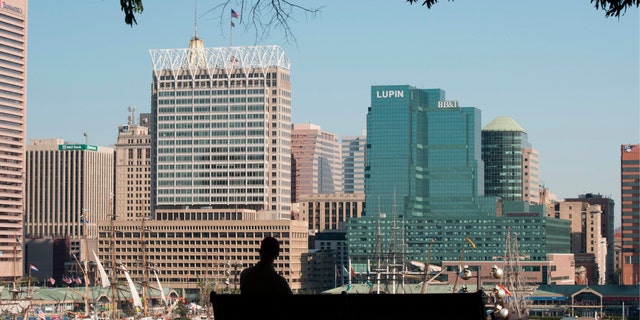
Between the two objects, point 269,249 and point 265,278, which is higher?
point 269,249

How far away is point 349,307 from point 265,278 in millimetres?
1108

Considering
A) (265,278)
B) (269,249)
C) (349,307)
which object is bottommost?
(349,307)

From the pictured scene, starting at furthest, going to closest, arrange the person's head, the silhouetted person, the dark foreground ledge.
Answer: the person's head
the silhouetted person
the dark foreground ledge

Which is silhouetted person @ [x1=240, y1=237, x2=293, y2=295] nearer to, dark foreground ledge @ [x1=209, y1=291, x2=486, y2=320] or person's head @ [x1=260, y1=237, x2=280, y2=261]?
person's head @ [x1=260, y1=237, x2=280, y2=261]

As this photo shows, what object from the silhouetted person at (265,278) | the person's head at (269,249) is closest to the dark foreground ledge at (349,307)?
the silhouetted person at (265,278)

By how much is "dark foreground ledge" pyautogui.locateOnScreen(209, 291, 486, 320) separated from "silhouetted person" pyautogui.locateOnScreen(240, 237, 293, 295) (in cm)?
43

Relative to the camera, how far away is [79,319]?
381 ft

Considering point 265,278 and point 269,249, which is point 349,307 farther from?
point 269,249

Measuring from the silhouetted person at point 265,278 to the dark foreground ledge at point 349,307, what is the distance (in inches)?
16.9

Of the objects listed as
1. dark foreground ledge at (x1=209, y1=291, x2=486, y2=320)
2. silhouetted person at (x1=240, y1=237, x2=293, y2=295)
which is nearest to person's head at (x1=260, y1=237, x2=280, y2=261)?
silhouetted person at (x1=240, y1=237, x2=293, y2=295)

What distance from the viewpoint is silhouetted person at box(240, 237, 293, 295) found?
11789 millimetres

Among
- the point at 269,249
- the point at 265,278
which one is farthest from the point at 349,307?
the point at 269,249

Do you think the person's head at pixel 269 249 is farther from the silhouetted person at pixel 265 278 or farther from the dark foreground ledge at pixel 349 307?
the dark foreground ledge at pixel 349 307

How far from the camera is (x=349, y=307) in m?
11.1
